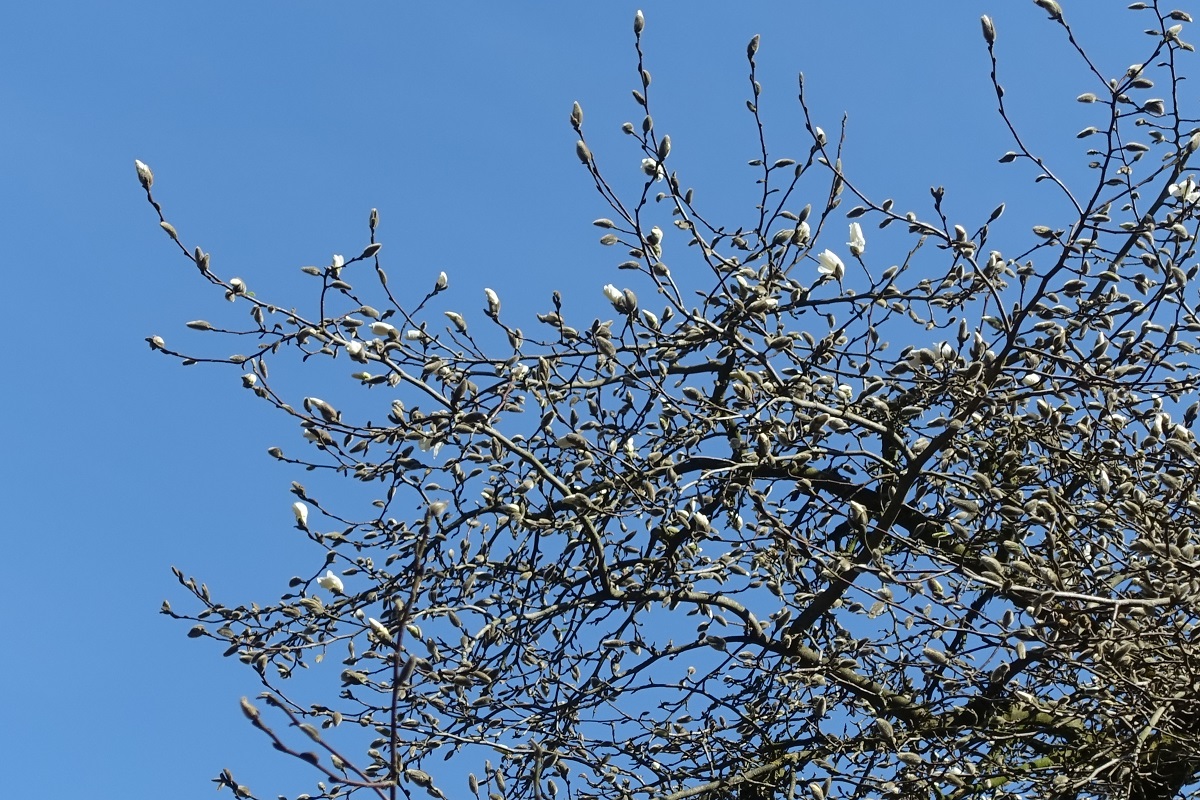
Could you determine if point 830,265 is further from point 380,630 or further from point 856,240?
point 380,630

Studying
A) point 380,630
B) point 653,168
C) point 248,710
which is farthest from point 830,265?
point 248,710

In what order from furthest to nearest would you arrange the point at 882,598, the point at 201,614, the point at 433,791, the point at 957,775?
the point at 201,614 < the point at 433,791 < the point at 957,775 < the point at 882,598

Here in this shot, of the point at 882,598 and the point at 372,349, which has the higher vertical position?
the point at 372,349

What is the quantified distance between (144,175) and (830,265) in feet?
7.51

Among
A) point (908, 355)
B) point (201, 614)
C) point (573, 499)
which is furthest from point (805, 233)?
point (201, 614)

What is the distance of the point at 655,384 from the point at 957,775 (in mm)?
1558

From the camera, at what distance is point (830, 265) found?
4.48 m

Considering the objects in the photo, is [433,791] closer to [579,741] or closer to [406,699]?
[406,699]

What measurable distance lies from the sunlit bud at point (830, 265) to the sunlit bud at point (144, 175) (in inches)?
88.1

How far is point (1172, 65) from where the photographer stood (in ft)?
13.8

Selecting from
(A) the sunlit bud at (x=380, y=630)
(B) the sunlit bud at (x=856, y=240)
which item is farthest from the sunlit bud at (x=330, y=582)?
(B) the sunlit bud at (x=856, y=240)

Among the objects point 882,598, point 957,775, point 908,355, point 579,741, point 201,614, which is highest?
point 201,614

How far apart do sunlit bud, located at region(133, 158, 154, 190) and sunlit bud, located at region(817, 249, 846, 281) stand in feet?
7.34

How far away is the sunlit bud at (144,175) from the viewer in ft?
12.5
